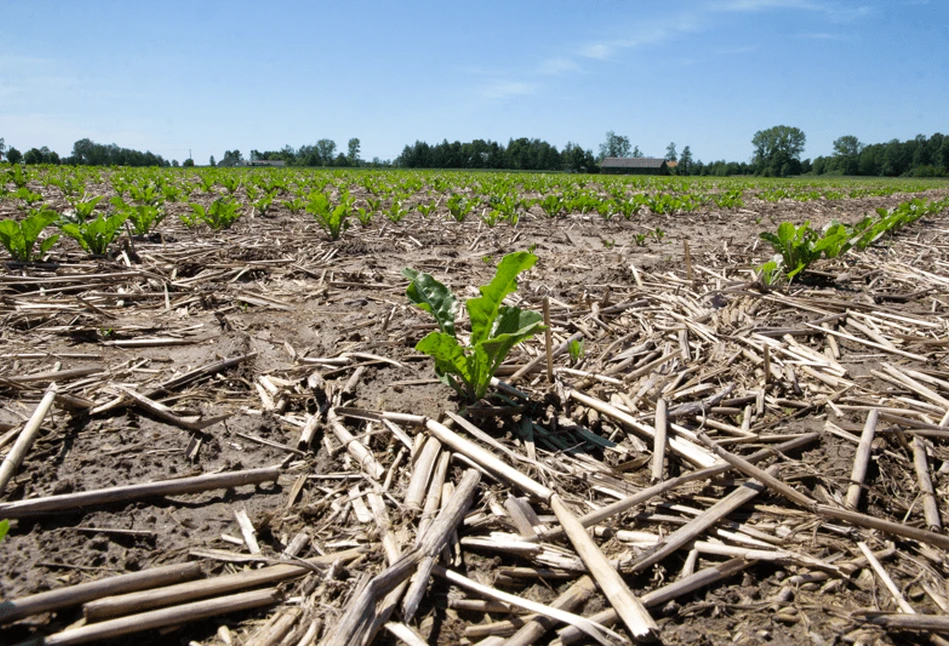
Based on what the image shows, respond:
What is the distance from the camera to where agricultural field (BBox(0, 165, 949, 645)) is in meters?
1.59

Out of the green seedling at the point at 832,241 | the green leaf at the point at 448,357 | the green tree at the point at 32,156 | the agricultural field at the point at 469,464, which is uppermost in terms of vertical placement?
the green tree at the point at 32,156

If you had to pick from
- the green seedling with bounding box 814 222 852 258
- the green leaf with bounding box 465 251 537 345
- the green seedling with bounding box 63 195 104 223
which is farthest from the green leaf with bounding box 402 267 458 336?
the green seedling with bounding box 63 195 104 223

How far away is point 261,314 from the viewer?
3.96m

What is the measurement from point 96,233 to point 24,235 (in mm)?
509

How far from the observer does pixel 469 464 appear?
223 centimetres

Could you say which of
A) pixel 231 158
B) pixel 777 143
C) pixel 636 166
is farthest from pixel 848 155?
pixel 231 158

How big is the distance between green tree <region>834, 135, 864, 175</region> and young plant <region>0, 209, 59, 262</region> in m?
111

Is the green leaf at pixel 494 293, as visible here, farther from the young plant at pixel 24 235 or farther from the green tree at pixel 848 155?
the green tree at pixel 848 155

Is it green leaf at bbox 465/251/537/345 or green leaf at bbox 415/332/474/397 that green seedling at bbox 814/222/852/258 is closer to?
green leaf at bbox 465/251/537/345

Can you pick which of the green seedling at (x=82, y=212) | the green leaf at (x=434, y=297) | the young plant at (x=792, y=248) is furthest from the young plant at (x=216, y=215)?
the young plant at (x=792, y=248)

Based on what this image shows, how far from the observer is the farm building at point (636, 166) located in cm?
8821

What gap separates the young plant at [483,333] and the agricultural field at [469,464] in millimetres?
16

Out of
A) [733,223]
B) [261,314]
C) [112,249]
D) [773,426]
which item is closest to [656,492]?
[773,426]

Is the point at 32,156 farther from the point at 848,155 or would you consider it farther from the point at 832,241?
the point at 848,155
